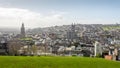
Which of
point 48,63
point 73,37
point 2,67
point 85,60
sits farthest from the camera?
point 73,37

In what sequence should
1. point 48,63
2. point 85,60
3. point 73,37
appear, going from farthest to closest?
1. point 73,37
2. point 85,60
3. point 48,63

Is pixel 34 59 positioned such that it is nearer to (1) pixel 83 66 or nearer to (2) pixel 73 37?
(1) pixel 83 66

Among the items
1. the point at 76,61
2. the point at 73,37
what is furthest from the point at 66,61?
the point at 73,37

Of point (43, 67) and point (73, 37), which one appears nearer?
point (43, 67)

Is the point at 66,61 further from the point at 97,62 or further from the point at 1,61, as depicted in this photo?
the point at 1,61

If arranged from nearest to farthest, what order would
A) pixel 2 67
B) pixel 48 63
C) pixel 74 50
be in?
1. pixel 2 67
2. pixel 48 63
3. pixel 74 50

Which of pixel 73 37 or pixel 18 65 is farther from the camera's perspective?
pixel 73 37

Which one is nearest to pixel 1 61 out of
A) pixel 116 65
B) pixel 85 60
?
pixel 85 60

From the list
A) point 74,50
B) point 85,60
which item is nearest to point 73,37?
point 74,50
